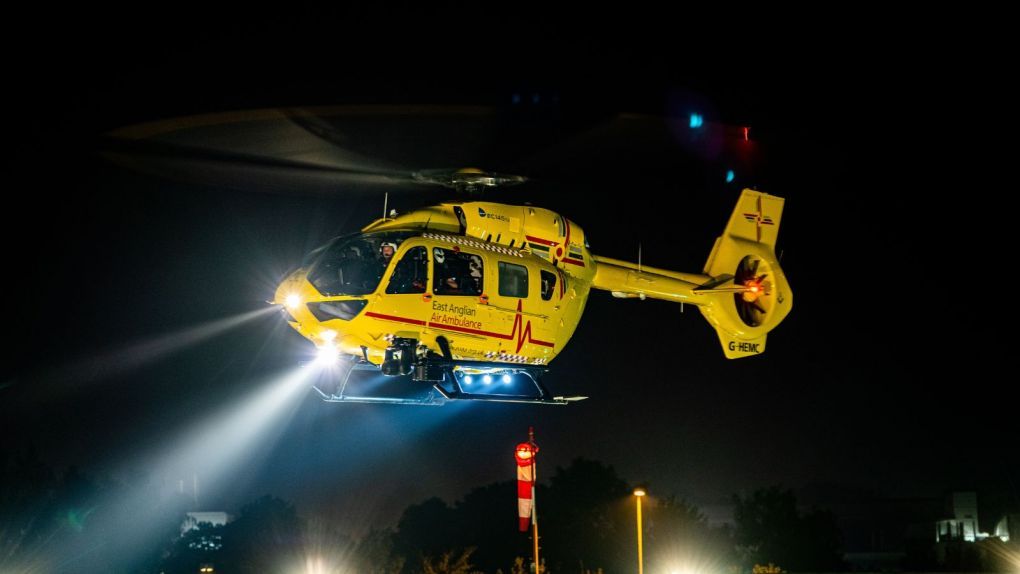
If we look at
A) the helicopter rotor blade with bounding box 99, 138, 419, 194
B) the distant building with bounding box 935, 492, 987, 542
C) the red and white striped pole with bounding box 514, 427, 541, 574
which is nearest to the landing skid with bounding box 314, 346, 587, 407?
the helicopter rotor blade with bounding box 99, 138, 419, 194

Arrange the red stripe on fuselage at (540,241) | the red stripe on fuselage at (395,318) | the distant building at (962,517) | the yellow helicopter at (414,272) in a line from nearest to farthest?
the yellow helicopter at (414,272)
the red stripe on fuselage at (395,318)
the red stripe on fuselage at (540,241)
the distant building at (962,517)

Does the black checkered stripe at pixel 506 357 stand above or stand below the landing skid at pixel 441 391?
above

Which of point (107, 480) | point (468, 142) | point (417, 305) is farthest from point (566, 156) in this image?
point (107, 480)

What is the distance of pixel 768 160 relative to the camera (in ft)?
67.0

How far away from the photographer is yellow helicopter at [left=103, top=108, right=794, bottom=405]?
55.6ft

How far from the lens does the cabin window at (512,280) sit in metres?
19.4

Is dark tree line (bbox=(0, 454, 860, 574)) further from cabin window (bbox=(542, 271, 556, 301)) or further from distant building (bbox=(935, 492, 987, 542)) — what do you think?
cabin window (bbox=(542, 271, 556, 301))

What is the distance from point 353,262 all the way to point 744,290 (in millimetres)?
8015

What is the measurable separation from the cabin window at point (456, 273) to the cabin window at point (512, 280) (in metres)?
0.44

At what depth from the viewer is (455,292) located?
18844 millimetres

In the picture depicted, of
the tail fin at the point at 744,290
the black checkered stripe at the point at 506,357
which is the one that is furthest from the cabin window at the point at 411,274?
the tail fin at the point at 744,290

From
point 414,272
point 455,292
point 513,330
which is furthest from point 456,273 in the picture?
point 513,330

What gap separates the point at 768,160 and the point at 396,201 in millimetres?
5320

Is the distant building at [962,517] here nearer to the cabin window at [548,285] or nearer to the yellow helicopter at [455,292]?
the yellow helicopter at [455,292]
